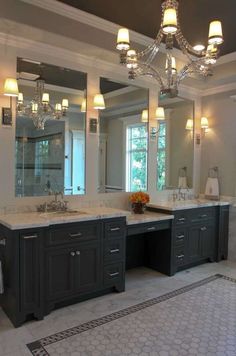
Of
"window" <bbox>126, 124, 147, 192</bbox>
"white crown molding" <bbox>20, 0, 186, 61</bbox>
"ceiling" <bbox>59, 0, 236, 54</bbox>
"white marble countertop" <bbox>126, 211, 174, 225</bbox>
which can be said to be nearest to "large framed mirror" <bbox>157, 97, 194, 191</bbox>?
"window" <bbox>126, 124, 147, 192</bbox>

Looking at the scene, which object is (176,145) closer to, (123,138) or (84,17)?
(123,138)

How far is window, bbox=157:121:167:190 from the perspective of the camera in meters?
4.62

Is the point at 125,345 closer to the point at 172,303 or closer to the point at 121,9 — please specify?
the point at 172,303

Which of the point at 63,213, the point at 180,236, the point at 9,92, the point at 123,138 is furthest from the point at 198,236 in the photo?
the point at 9,92

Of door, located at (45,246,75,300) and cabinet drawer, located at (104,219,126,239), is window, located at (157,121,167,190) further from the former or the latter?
door, located at (45,246,75,300)

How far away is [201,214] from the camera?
14.3ft

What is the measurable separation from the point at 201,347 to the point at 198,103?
3.97 m

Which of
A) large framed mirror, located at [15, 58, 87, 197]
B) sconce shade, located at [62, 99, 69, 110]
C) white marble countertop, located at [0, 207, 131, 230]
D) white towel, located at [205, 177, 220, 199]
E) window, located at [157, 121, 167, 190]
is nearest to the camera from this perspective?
white marble countertop, located at [0, 207, 131, 230]

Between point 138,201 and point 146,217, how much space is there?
0.33 metres

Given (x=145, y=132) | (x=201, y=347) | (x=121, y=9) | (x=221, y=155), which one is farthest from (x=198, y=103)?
(x=201, y=347)

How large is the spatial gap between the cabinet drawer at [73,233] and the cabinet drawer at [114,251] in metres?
0.20

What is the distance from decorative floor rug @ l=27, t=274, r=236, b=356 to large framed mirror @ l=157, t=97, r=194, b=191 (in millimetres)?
1947

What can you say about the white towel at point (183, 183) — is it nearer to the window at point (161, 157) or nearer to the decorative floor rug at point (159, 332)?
the window at point (161, 157)

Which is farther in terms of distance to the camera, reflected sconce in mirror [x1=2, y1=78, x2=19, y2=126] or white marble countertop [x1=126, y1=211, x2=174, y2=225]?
white marble countertop [x1=126, y1=211, x2=174, y2=225]
